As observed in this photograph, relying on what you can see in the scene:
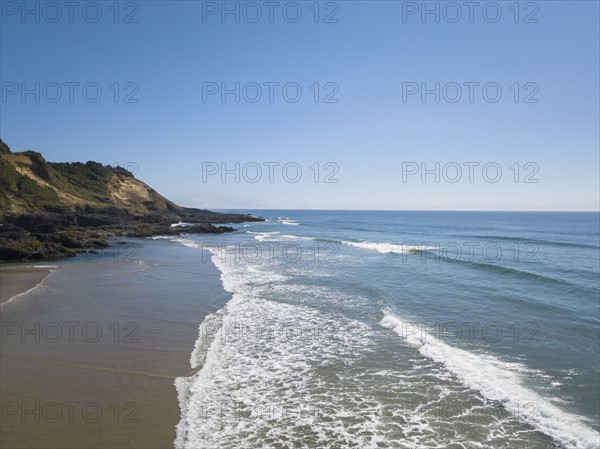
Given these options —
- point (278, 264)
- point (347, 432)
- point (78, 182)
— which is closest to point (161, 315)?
point (347, 432)

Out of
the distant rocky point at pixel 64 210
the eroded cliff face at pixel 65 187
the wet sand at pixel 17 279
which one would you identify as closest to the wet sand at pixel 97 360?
the wet sand at pixel 17 279

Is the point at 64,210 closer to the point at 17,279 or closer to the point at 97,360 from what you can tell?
the point at 17,279

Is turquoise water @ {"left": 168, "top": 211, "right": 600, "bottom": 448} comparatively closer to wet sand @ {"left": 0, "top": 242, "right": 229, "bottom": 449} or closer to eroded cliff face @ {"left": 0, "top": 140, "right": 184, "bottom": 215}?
wet sand @ {"left": 0, "top": 242, "right": 229, "bottom": 449}

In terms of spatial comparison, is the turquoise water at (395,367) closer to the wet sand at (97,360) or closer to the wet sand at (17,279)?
the wet sand at (97,360)

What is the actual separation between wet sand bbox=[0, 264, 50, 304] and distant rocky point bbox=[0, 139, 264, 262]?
14.6ft

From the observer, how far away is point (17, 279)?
19375 mm

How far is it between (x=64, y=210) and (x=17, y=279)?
3500 cm

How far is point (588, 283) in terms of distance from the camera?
20578 millimetres

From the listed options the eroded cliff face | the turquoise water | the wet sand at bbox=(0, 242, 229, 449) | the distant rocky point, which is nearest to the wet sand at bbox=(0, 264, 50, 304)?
the wet sand at bbox=(0, 242, 229, 449)

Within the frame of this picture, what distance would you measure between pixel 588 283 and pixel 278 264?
59.7 ft

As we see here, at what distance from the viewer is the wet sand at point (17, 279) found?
16503mm

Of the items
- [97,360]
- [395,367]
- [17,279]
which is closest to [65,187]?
[17,279]

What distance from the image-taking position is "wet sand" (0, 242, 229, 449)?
621 cm

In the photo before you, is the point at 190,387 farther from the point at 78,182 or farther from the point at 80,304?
the point at 78,182
